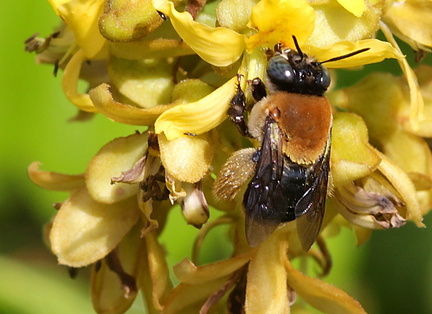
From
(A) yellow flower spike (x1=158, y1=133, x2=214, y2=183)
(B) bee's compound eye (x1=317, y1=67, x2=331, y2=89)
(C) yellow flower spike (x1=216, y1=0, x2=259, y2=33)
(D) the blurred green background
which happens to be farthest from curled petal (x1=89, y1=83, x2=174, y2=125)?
(D) the blurred green background

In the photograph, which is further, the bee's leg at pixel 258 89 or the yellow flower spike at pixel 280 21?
the bee's leg at pixel 258 89

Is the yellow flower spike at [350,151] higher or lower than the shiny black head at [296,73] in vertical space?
lower

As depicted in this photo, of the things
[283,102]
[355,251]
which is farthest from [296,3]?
[355,251]

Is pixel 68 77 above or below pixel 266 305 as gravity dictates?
above

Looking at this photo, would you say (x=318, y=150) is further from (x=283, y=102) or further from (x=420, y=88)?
(x=420, y=88)

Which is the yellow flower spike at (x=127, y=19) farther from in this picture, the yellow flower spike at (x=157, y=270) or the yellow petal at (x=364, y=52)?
the yellow flower spike at (x=157, y=270)

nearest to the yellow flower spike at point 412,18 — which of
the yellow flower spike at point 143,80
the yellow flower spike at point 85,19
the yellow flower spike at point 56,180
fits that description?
the yellow flower spike at point 143,80
